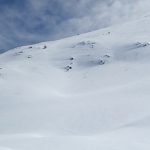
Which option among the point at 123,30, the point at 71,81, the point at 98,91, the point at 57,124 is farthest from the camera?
the point at 123,30

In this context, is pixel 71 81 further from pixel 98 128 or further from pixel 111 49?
pixel 98 128

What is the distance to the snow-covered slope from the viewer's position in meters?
18.5

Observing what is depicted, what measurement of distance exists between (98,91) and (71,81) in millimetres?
7239

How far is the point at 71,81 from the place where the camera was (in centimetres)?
4141

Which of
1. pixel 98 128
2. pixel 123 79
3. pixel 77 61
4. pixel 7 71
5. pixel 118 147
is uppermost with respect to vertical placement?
pixel 77 61

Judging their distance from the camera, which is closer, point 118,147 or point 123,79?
point 118,147

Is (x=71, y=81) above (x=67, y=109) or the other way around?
above

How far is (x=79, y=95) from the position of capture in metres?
33.7

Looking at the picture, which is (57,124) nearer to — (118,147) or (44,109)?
(44,109)

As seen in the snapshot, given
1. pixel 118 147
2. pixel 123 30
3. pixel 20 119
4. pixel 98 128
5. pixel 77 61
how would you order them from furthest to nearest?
pixel 123 30 < pixel 77 61 < pixel 20 119 < pixel 98 128 < pixel 118 147

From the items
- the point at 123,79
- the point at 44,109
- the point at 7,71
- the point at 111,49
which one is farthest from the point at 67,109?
the point at 111,49

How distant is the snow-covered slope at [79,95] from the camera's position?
1847cm

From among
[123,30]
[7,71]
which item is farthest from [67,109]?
[123,30]

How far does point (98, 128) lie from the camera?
913 inches
